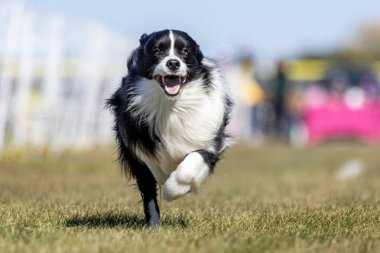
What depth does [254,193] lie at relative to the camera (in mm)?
12125

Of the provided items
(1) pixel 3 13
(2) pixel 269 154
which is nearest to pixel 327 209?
(1) pixel 3 13

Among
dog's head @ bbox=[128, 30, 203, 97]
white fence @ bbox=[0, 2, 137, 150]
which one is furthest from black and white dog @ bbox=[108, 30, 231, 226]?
white fence @ bbox=[0, 2, 137, 150]

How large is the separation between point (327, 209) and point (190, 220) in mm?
1669

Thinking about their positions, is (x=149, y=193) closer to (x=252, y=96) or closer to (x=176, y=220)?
(x=176, y=220)

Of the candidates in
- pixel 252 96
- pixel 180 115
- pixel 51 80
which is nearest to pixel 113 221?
pixel 180 115

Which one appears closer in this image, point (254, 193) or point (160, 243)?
point (160, 243)

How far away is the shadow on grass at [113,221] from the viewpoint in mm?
7162

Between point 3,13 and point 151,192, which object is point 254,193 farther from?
point 3,13

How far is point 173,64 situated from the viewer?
6.72 m

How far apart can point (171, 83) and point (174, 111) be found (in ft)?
0.80

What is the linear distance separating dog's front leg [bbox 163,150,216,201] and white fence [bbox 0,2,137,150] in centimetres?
950

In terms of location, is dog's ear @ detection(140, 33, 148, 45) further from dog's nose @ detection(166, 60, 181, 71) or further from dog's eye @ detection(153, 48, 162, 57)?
dog's nose @ detection(166, 60, 181, 71)

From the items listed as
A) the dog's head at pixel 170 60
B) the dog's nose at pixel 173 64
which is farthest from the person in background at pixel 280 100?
the dog's nose at pixel 173 64

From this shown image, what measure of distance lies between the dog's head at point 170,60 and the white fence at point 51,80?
30.2 feet
